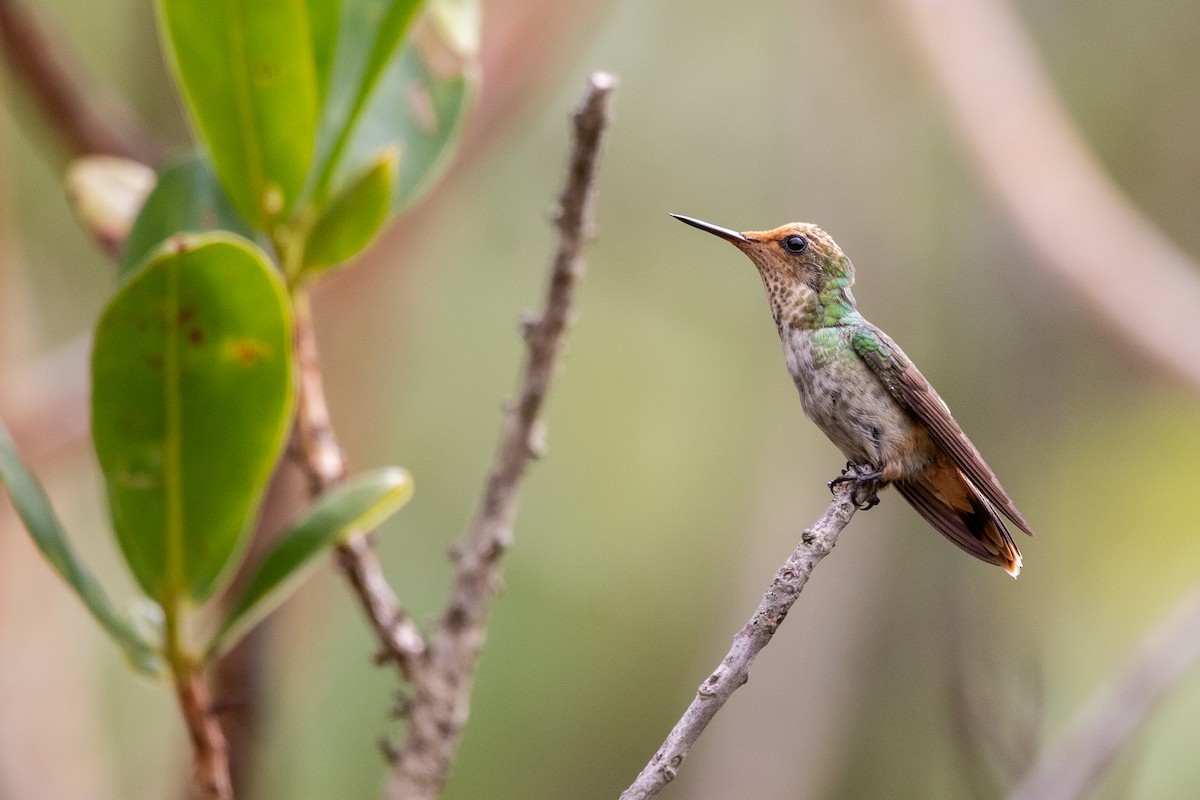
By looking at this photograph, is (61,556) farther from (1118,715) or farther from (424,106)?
(1118,715)

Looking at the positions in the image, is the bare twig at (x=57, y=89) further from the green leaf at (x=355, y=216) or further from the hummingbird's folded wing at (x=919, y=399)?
the hummingbird's folded wing at (x=919, y=399)

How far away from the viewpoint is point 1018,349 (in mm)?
5242

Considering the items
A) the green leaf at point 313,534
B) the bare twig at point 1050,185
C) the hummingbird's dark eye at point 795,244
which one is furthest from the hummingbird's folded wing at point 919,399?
the bare twig at point 1050,185

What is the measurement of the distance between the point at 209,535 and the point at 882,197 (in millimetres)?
4345

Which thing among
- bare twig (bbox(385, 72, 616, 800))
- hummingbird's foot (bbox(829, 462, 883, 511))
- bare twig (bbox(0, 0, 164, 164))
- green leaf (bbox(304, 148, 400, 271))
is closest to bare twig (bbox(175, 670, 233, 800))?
bare twig (bbox(385, 72, 616, 800))

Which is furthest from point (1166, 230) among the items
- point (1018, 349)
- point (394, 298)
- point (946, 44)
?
point (394, 298)

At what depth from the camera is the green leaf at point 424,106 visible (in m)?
2.09

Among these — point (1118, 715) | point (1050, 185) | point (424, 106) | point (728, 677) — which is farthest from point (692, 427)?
point (728, 677)

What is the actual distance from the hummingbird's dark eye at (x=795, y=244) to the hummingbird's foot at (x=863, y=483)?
12.8 inches

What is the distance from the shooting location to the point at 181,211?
1.94 metres

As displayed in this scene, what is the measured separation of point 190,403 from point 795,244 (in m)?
0.89

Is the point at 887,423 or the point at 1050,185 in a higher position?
the point at 1050,185

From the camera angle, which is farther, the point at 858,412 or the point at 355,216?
the point at 355,216

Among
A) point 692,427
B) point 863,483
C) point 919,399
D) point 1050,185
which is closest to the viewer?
point 863,483
